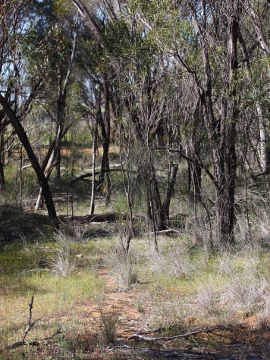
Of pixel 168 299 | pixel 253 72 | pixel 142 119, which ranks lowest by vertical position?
pixel 168 299

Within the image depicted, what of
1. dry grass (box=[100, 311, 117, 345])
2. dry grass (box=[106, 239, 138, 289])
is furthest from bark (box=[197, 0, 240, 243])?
dry grass (box=[100, 311, 117, 345])

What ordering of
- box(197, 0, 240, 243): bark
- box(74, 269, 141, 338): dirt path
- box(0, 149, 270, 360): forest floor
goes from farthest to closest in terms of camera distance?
box(197, 0, 240, 243): bark
box(74, 269, 141, 338): dirt path
box(0, 149, 270, 360): forest floor

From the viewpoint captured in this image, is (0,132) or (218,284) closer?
(218,284)

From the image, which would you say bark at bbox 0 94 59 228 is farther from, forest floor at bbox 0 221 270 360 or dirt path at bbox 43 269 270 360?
dirt path at bbox 43 269 270 360

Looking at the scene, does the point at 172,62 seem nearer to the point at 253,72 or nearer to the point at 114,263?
the point at 253,72

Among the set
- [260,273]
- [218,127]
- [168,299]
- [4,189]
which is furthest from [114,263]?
[4,189]

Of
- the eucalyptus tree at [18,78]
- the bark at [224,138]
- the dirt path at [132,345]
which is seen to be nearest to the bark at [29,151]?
the eucalyptus tree at [18,78]

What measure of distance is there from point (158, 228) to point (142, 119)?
308cm

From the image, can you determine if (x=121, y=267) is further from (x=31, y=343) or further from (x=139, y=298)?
(x=31, y=343)

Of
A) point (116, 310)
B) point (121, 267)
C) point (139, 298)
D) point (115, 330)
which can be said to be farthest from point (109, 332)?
point (121, 267)

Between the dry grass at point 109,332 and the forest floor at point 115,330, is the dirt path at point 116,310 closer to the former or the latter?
the forest floor at point 115,330

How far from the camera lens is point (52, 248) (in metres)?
10.1

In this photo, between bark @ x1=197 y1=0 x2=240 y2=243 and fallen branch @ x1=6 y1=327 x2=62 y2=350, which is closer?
fallen branch @ x1=6 y1=327 x2=62 y2=350

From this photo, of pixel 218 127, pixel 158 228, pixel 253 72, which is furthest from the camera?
pixel 158 228
